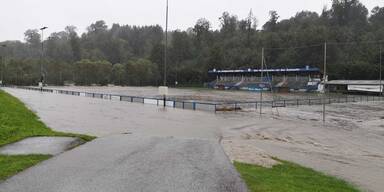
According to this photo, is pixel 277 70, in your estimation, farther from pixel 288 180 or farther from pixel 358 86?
pixel 288 180

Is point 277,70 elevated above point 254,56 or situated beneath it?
situated beneath

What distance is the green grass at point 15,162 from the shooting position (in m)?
10.3

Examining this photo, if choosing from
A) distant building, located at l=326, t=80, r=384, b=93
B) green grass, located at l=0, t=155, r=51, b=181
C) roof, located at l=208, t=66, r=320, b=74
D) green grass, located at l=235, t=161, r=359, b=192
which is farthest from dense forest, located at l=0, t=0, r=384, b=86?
green grass, located at l=0, t=155, r=51, b=181

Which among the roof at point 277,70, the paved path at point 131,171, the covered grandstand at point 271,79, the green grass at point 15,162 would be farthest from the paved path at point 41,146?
the roof at point 277,70

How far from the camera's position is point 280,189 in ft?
32.3

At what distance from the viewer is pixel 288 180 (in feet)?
37.4

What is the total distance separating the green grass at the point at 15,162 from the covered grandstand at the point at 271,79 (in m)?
94.2

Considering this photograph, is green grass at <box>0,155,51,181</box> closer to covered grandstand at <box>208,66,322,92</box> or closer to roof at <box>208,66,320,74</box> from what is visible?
covered grandstand at <box>208,66,322,92</box>

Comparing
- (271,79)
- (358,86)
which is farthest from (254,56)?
(358,86)

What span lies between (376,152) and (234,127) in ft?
33.7

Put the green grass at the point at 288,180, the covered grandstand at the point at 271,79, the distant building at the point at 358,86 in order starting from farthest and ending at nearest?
1. the covered grandstand at the point at 271,79
2. the distant building at the point at 358,86
3. the green grass at the point at 288,180

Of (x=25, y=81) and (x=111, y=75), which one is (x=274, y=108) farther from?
(x=111, y=75)

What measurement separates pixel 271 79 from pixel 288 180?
383ft

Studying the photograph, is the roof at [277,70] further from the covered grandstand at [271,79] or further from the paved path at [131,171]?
the paved path at [131,171]
